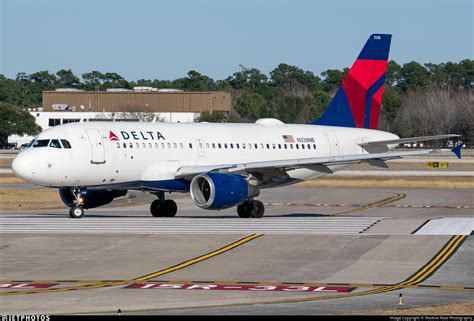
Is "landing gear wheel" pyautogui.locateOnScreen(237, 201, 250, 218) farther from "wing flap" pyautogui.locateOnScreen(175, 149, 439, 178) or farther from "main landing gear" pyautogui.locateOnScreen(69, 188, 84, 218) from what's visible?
"main landing gear" pyautogui.locateOnScreen(69, 188, 84, 218)

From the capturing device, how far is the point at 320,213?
2231 inches

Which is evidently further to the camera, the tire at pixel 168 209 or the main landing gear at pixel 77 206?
the tire at pixel 168 209

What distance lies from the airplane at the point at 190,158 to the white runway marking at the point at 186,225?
1240 millimetres

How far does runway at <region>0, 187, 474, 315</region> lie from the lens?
25.3 meters

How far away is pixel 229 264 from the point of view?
1266 inches

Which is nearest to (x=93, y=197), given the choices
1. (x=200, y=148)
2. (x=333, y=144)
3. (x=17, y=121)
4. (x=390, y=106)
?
(x=200, y=148)

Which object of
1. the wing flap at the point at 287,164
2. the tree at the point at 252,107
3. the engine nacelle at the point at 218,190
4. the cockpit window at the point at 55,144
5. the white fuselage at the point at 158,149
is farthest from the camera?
the tree at the point at 252,107

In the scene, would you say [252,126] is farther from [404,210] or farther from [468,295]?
[468,295]

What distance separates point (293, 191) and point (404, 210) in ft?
65.0

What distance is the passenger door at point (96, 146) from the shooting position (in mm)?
46094

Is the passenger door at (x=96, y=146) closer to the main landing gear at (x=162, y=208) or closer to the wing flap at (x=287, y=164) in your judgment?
the wing flap at (x=287, y=164)

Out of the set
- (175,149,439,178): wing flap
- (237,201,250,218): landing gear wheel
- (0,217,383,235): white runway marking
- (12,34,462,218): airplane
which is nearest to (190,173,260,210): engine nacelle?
(12,34,462,218): airplane

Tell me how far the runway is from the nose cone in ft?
6.74

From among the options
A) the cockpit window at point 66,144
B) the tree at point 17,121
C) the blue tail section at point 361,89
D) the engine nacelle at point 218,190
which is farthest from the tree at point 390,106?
the cockpit window at point 66,144
